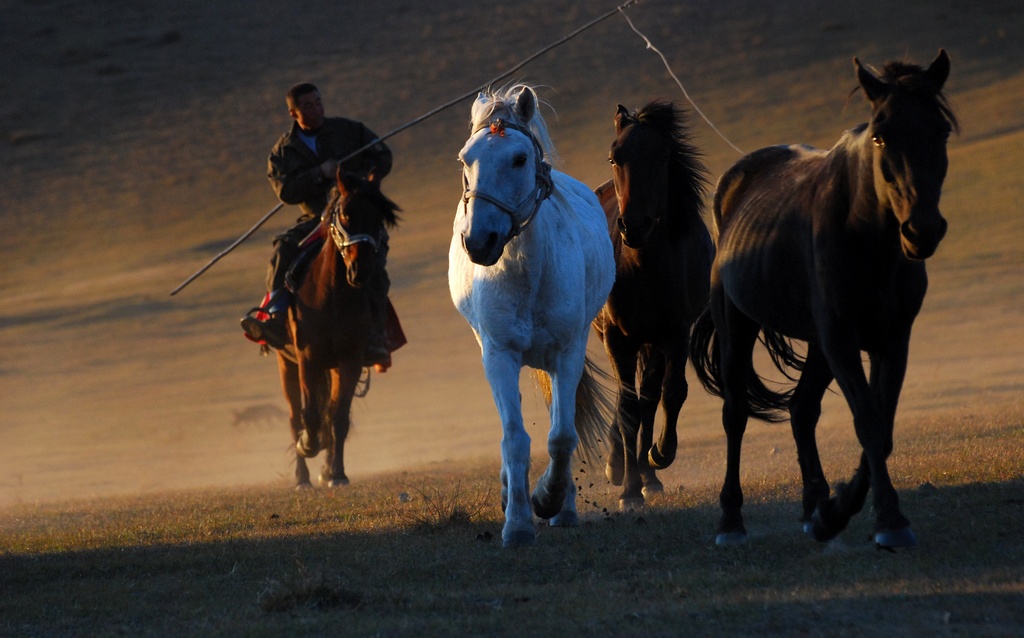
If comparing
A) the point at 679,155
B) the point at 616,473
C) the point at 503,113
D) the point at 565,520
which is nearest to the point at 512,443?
the point at 565,520

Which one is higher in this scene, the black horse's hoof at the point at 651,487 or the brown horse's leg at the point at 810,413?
the brown horse's leg at the point at 810,413

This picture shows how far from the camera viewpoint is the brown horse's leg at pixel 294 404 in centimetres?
1166

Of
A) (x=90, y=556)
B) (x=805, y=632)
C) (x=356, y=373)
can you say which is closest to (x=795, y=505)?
(x=805, y=632)

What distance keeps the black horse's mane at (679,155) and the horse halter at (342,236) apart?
266 centimetres

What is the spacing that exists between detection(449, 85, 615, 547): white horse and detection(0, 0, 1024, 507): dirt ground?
3.40 meters

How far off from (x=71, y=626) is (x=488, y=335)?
89.3 inches

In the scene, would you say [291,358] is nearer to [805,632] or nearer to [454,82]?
[805,632]

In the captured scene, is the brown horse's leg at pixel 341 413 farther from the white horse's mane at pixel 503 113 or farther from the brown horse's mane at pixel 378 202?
the white horse's mane at pixel 503 113

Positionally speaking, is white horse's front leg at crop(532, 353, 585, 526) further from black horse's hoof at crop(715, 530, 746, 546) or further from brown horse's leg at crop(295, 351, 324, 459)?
brown horse's leg at crop(295, 351, 324, 459)

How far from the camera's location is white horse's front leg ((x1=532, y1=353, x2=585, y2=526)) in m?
6.39

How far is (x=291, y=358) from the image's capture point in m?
11.7

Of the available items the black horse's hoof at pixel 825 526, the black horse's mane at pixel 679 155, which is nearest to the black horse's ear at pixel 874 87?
the black horse's hoof at pixel 825 526

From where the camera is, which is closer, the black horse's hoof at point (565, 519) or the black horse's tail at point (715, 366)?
the black horse's hoof at point (565, 519)

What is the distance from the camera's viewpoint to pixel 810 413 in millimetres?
6520
